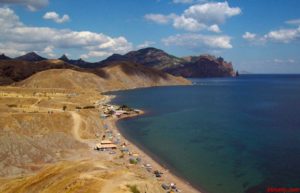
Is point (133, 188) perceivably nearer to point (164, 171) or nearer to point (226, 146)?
point (164, 171)

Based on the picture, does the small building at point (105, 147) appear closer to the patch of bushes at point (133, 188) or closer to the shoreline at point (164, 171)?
the shoreline at point (164, 171)

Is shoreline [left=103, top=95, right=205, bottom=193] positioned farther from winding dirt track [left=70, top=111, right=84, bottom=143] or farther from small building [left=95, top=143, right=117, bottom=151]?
winding dirt track [left=70, top=111, right=84, bottom=143]

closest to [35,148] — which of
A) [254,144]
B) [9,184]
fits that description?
[9,184]

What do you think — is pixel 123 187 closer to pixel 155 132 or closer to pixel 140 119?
pixel 155 132

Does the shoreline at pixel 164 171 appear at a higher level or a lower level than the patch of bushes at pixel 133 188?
lower

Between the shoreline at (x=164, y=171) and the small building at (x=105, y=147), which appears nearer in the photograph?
the shoreline at (x=164, y=171)

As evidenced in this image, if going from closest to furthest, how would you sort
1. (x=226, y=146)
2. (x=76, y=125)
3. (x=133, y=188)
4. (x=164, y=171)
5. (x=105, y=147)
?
(x=133, y=188) → (x=164, y=171) → (x=105, y=147) → (x=226, y=146) → (x=76, y=125)

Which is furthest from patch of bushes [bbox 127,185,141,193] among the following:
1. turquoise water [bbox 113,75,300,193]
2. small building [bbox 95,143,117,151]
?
small building [bbox 95,143,117,151]

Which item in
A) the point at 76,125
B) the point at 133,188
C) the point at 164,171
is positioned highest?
the point at 133,188

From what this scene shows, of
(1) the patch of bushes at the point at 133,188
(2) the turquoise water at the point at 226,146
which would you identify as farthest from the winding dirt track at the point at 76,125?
(1) the patch of bushes at the point at 133,188

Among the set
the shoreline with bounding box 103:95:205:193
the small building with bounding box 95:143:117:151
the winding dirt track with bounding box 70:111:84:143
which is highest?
the winding dirt track with bounding box 70:111:84:143

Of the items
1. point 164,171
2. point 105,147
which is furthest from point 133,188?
point 105,147
